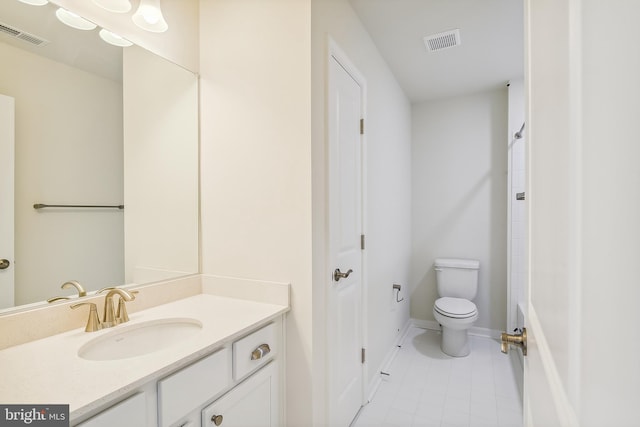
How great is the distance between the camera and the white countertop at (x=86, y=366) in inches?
29.5

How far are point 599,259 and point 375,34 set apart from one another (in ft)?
7.41

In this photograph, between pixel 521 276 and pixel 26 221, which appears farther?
pixel 521 276

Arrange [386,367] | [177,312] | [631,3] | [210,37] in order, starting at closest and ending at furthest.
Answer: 1. [631,3]
2. [177,312]
3. [210,37]
4. [386,367]

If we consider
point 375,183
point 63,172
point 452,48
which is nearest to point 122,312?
point 63,172

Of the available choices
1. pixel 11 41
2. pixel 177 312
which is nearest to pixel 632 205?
pixel 177 312

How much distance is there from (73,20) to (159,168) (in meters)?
0.66

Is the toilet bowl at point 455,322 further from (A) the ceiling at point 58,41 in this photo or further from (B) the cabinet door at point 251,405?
(A) the ceiling at point 58,41

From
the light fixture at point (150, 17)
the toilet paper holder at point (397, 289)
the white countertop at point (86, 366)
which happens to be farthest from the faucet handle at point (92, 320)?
the toilet paper holder at point (397, 289)

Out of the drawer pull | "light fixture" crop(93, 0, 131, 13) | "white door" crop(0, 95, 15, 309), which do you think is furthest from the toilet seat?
"light fixture" crop(93, 0, 131, 13)

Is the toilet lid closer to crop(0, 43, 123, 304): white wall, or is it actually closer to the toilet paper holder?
the toilet paper holder

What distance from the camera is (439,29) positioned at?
209cm

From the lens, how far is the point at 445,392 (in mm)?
2199

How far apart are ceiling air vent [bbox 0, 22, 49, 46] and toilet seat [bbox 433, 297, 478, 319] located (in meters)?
3.02

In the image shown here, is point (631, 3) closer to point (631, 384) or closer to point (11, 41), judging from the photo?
point (631, 384)
